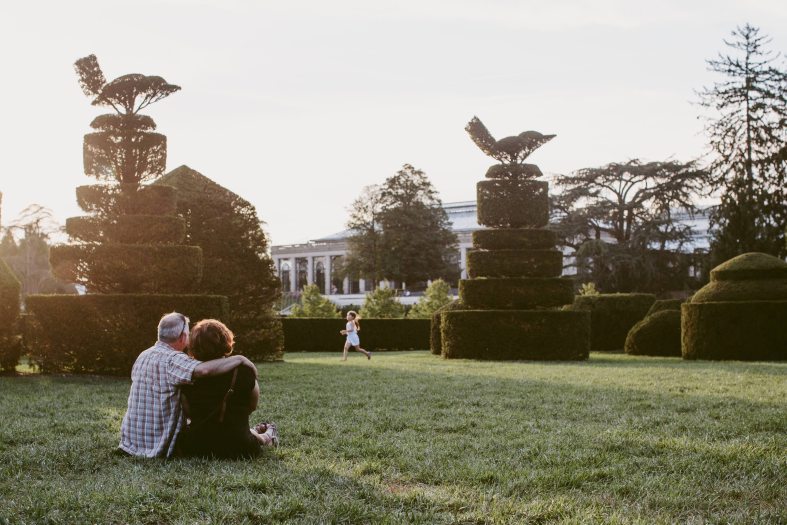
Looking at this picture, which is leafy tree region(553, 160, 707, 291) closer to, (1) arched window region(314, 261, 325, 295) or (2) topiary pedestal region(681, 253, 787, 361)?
(2) topiary pedestal region(681, 253, 787, 361)

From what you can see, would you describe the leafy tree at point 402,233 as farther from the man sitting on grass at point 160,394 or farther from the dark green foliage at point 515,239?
the man sitting on grass at point 160,394

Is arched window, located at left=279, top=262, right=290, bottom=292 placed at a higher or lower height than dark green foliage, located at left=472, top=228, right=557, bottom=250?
higher

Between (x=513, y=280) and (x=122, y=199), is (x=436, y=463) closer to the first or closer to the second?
(x=122, y=199)

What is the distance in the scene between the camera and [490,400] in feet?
33.7

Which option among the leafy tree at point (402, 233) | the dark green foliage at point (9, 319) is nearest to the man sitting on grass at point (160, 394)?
the dark green foliage at point (9, 319)

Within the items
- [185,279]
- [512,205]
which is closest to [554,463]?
[185,279]

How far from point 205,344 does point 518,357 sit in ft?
49.2

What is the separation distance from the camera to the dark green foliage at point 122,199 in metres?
15.7

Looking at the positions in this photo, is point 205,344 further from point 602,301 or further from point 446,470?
point 602,301

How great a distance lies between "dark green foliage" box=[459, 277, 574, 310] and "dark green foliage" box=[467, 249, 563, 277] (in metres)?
0.33

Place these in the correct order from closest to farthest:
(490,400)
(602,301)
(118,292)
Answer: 1. (490,400)
2. (118,292)
3. (602,301)

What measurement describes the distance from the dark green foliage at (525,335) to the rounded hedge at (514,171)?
4.04m

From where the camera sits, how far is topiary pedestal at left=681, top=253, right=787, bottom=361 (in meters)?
19.8

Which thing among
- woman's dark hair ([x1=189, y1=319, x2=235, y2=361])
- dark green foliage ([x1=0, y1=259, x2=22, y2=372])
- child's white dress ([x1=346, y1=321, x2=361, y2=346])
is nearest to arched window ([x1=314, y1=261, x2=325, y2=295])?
child's white dress ([x1=346, y1=321, x2=361, y2=346])
